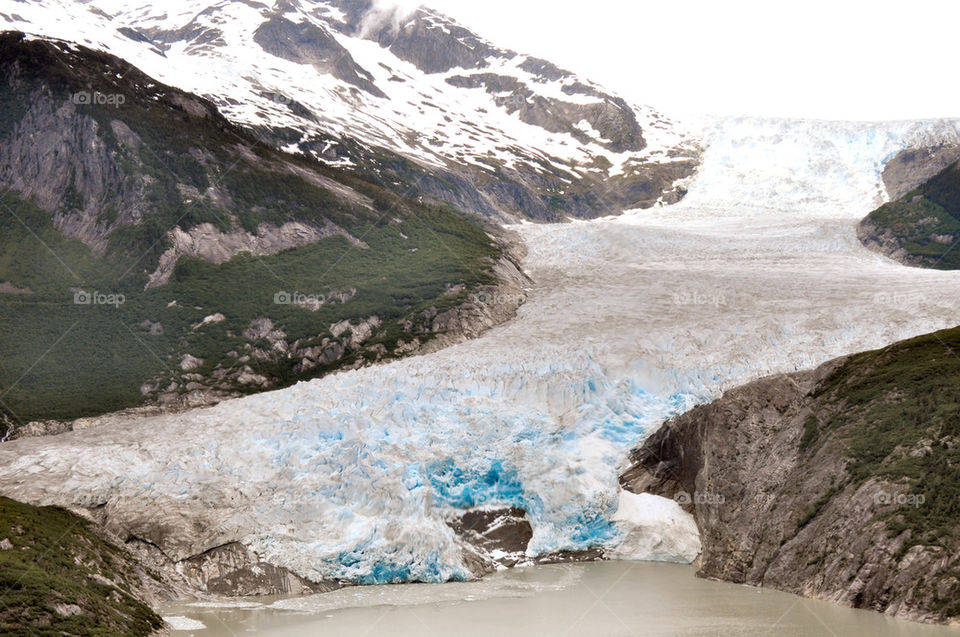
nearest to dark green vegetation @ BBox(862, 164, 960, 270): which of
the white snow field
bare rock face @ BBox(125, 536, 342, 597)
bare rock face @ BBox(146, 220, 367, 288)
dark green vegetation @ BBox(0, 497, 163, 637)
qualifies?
the white snow field

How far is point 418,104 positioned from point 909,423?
134 meters

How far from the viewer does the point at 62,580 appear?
23.1 metres

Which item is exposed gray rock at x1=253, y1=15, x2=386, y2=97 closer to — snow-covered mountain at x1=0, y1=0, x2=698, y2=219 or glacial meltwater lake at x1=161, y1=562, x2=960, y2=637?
snow-covered mountain at x1=0, y1=0, x2=698, y2=219

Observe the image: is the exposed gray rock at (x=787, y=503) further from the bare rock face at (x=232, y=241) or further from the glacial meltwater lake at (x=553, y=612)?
the bare rock face at (x=232, y=241)

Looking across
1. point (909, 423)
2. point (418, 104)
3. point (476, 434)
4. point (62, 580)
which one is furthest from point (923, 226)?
point (418, 104)

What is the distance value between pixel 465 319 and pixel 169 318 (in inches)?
720

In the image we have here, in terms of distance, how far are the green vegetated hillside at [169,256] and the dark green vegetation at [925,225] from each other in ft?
107

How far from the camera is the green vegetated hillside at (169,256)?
4859cm

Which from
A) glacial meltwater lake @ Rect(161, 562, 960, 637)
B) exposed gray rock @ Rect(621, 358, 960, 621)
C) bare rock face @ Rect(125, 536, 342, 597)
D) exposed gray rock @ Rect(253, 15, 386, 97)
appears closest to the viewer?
glacial meltwater lake @ Rect(161, 562, 960, 637)

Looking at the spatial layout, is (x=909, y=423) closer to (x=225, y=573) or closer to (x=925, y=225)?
(x=225, y=573)

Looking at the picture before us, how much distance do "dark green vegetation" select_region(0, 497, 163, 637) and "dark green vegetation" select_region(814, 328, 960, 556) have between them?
21.9 metres

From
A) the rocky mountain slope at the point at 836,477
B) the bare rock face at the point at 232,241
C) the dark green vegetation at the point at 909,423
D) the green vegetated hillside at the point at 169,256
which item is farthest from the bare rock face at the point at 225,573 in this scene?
the bare rock face at the point at 232,241

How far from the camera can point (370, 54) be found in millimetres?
184000

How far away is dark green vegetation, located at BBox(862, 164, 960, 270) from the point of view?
6956 cm
